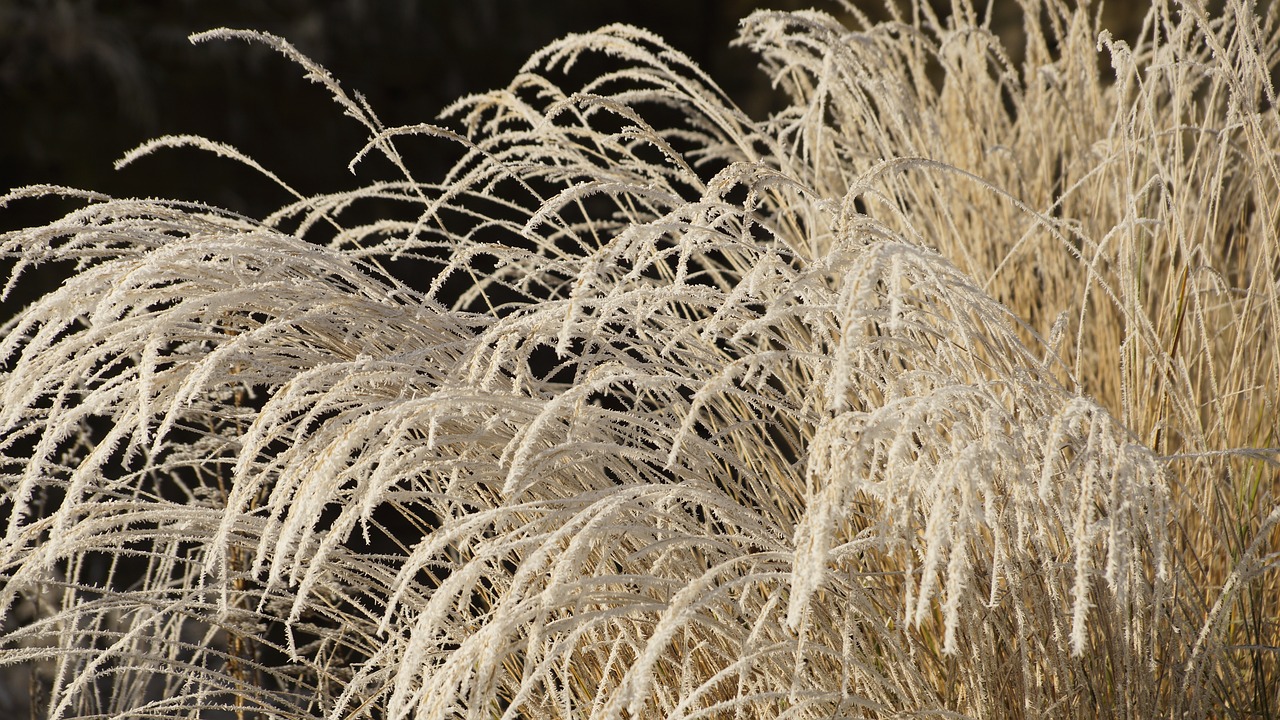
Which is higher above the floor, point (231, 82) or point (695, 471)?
point (231, 82)

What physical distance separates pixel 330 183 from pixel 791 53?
2.50 m

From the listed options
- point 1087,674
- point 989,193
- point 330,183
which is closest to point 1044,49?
point 989,193

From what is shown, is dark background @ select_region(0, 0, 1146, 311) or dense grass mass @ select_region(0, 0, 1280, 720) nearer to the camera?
dense grass mass @ select_region(0, 0, 1280, 720)

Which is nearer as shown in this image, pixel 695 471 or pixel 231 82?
pixel 695 471

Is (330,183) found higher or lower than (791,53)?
lower

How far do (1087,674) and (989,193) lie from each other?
2.96 feet

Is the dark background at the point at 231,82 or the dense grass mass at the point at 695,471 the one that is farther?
the dark background at the point at 231,82

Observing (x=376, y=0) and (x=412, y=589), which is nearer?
(x=412, y=589)

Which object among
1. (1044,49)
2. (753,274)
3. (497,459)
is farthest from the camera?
(1044,49)

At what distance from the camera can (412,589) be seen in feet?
3.86

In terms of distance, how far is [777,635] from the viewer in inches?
37.0

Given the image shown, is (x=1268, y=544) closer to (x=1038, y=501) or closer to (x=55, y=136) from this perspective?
(x=1038, y=501)

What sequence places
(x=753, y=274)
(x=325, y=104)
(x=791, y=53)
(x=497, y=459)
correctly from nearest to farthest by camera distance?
(x=753, y=274), (x=497, y=459), (x=791, y=53), (x=325, y=104)

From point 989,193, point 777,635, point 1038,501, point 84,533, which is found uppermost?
point 989,193
